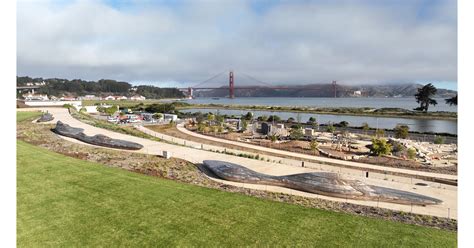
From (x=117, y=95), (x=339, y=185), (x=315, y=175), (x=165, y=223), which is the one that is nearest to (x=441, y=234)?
(x=339, y=185)

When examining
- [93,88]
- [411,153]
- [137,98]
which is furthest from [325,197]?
[93,88]

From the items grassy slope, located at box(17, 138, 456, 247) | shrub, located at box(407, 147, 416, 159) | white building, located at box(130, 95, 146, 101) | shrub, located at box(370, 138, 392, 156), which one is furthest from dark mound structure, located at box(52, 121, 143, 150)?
white building, located at box(130, 95, 146, 101)

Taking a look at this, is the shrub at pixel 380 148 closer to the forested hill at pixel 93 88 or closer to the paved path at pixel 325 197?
the paved path at pixel 325 197

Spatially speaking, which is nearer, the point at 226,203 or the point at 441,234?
the point at 441,234

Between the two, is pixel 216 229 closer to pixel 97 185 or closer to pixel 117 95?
pixel 97 185

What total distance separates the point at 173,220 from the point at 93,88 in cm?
12328

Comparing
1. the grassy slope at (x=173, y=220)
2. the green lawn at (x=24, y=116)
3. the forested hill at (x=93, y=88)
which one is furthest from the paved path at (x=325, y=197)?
the forested hill at (x=93, y=88)

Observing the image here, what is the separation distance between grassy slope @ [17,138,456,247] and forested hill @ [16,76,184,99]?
98.6m

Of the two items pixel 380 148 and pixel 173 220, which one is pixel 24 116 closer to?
pixel 173 220

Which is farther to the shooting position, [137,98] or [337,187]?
[137,98]

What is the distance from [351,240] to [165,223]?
3.98 meters

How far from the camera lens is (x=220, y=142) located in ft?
72.1

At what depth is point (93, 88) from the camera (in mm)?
114562

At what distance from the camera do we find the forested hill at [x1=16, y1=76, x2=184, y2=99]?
327 ft
